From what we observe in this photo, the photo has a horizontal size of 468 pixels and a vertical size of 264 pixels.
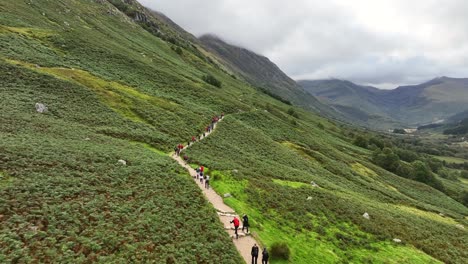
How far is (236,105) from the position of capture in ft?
344

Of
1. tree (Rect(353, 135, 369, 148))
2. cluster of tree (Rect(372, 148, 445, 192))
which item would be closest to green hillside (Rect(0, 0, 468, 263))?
cluster of tree (Rect(372, 148, 445, 192))

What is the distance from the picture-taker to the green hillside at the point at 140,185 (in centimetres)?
2189

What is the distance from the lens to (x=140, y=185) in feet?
102

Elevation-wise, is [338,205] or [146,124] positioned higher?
[338,205]

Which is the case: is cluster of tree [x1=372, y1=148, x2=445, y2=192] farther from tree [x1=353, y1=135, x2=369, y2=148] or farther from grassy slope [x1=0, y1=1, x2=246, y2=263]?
grassy slope [x1=0, y1=1, x2=246, y2=263]

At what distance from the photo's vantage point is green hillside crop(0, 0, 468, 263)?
71.8 ft

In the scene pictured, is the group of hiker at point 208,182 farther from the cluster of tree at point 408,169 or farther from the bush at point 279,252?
the cluster of tree at point 408,169

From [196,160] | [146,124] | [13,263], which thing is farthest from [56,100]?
[13,263]

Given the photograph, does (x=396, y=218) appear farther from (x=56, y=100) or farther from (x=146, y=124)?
(x=56, y=100)

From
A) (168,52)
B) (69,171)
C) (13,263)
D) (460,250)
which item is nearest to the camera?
(13,263)

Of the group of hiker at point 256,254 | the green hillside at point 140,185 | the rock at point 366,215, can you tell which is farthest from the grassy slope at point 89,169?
the rock at point 366,215

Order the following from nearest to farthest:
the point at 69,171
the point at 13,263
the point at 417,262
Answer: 1. the point at 13,263
2. the point at 69,171
3. the point at 417,262

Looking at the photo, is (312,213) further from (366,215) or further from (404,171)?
(404,171)

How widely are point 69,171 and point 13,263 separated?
44.1 feet
